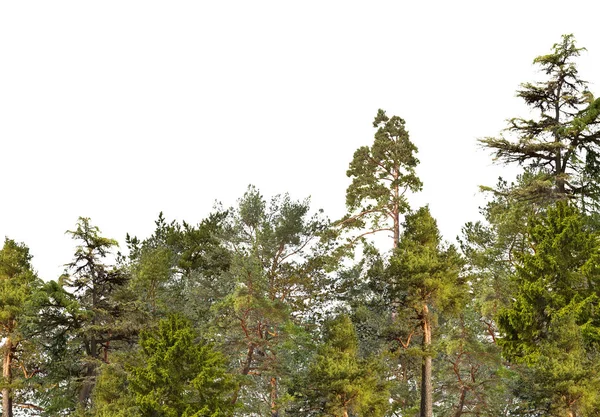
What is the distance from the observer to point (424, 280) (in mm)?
29000

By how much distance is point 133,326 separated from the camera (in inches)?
1117

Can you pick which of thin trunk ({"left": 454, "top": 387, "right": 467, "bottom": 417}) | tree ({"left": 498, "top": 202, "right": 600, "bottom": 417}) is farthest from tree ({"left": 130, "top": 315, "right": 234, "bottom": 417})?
thin trunk ({"left": 454, "top": 387, "right": 467, "bottom": 417})

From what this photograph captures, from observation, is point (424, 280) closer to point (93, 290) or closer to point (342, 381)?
point (342, 381)

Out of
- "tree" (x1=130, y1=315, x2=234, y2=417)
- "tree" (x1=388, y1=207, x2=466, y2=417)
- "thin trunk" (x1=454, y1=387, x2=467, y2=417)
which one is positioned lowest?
"tree" (x1=130, y1=315, x2=234, y2=417)

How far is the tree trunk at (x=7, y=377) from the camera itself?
104 ft

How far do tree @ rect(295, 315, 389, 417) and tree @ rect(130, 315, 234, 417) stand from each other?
591cm

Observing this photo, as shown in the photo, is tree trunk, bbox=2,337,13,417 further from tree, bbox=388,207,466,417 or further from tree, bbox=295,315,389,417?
tree, bbox=388,207,466,417

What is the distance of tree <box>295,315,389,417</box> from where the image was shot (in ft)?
86.2

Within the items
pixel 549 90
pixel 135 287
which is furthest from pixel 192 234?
pixel 549 90

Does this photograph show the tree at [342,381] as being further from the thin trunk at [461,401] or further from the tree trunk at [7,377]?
the tree trunk at [7,377]

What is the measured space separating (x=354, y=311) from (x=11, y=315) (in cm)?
1838

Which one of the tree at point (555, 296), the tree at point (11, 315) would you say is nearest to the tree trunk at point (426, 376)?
the tree at point (555, 296)

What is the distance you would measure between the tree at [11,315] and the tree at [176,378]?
483 inches

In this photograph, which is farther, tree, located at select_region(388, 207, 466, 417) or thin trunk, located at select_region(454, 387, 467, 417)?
thin trunk, located at select_region(454, 387, 467, 417)
